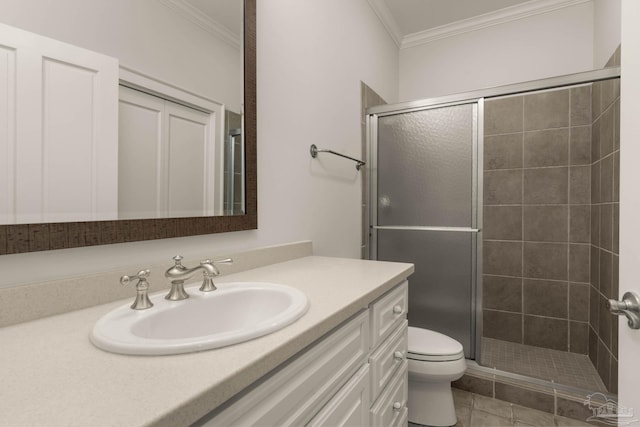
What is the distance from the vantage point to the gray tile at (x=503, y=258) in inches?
98.3

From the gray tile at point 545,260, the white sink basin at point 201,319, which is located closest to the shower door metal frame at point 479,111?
the gray tile at point 545,260

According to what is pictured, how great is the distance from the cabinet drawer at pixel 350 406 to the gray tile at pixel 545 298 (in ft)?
6.80

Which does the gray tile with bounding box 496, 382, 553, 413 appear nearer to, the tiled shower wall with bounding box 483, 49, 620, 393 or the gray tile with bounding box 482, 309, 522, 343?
the tiled shower wall with bounding box 483, 49, 620, 393

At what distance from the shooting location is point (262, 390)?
56 centimetres

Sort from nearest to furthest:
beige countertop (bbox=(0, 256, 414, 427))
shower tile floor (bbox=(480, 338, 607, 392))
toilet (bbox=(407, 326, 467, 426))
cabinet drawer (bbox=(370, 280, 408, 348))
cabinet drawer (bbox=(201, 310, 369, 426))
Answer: beige countertop (bbox=(0, 256, 414, 427))
cabinet drawer (bbox=(201, 310, 369, 426))
cabinet drawer (bbox=(370, 280, 408, 348))
toilet (bbox=(407, 326, 467, 426))
shower tile floor (bbox=(480, 338, 607, 392))

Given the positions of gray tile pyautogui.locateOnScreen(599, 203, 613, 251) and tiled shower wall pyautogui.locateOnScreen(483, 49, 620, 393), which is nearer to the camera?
gray tile pyautogui.locateOnScreen(599, 203, 613, 251)

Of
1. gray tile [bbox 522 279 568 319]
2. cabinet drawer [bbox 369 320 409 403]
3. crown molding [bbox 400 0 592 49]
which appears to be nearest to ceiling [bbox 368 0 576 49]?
crown molding [bbox 400 0 592 49]

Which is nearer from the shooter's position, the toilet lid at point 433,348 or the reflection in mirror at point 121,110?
the reflection in mirror at point 121,110

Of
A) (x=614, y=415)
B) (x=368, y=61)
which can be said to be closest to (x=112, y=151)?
(x=368, y=61)

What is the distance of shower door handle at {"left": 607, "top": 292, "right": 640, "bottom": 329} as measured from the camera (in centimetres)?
62

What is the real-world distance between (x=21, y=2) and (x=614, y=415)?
8.68ft

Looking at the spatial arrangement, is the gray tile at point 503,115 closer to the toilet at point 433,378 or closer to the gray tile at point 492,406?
the toilet at point 433,378

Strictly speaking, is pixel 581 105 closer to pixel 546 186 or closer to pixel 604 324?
pixel 546 186

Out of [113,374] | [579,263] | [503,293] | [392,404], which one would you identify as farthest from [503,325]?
[113,374]
